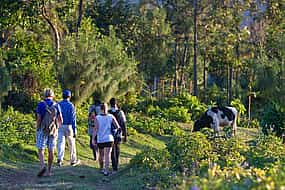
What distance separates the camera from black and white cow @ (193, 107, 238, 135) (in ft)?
72.4

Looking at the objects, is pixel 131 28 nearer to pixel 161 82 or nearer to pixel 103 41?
pixel 161 82

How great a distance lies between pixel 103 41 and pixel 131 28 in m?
14.0

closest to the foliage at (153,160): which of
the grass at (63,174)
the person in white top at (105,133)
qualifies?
the grass at (63,174)

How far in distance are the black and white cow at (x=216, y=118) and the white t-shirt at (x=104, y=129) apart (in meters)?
8.70

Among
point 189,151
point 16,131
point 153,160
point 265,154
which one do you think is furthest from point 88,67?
point 265,154

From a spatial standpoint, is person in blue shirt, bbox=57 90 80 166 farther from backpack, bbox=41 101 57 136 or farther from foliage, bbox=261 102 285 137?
foliage, bbox=261 102 285 137

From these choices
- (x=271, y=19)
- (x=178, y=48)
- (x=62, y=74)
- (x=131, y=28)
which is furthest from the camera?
(x=178, y=48)

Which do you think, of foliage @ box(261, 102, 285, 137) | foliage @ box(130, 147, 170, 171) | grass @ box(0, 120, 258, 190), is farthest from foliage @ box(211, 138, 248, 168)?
foliage @ box(261, 102, 285, 137)

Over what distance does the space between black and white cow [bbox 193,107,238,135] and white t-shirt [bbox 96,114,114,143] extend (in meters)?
8.70

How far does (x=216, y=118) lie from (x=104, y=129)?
32.1ft

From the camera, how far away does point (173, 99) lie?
1356 inches

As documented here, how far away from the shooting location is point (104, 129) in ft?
43.4

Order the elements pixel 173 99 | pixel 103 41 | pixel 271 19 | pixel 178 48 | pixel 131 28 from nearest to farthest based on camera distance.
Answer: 1. pixel 103 41
2. pixel 173 99
3. pixel 271 19
4. pixel 131 28
5. pixel 178 48

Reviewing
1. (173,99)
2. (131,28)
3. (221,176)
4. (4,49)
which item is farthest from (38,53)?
(221,176)
